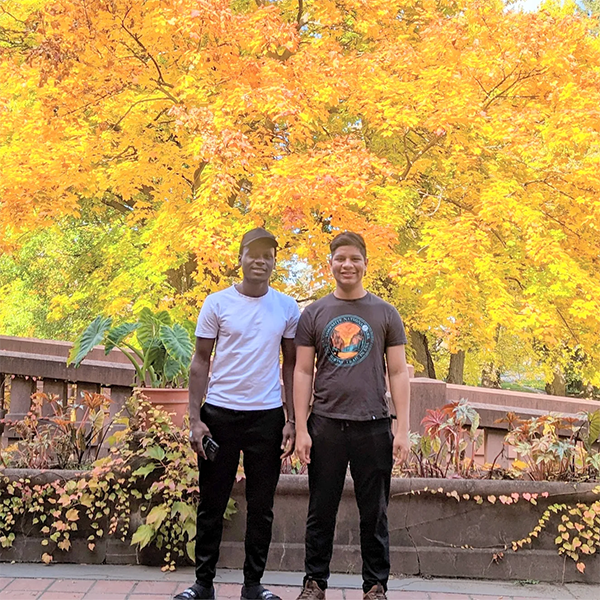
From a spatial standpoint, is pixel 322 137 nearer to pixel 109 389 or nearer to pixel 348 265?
pixel 109 389

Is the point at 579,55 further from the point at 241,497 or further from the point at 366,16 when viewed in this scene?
the point at 241,497

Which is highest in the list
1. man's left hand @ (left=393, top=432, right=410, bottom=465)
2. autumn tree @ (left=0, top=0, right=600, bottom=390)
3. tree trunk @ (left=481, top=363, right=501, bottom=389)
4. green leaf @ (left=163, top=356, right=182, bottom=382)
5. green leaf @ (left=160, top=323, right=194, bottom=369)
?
autumn tree @ (left=0, top=0, right=600, bottom=390)

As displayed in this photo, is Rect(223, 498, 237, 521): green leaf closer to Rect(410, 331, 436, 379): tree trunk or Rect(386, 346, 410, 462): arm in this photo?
Rect(386, 346, 410, 462): arm

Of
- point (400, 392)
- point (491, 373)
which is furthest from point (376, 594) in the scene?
point (491, 373)

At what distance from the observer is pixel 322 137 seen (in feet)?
37.1

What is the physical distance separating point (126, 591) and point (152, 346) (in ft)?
5.60

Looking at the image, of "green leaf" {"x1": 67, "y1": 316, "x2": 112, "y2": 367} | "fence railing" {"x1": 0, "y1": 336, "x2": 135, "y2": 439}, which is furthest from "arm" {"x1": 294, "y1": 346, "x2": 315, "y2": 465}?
"fence railing" {"x1": 0, "y1": 336, "x2": 135, "y2": 439}

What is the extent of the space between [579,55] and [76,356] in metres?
9.56

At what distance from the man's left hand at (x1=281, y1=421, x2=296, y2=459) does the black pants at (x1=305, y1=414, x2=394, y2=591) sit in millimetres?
93

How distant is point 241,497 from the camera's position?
14.0 ft

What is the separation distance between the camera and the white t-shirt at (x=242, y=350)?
11.2 ft

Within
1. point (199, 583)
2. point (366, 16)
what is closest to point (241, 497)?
point (199, 583)

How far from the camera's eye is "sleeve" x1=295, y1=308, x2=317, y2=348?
11.2 feet

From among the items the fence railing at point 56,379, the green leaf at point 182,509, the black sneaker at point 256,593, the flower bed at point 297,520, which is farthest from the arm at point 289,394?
the fence railing at point 56,379
